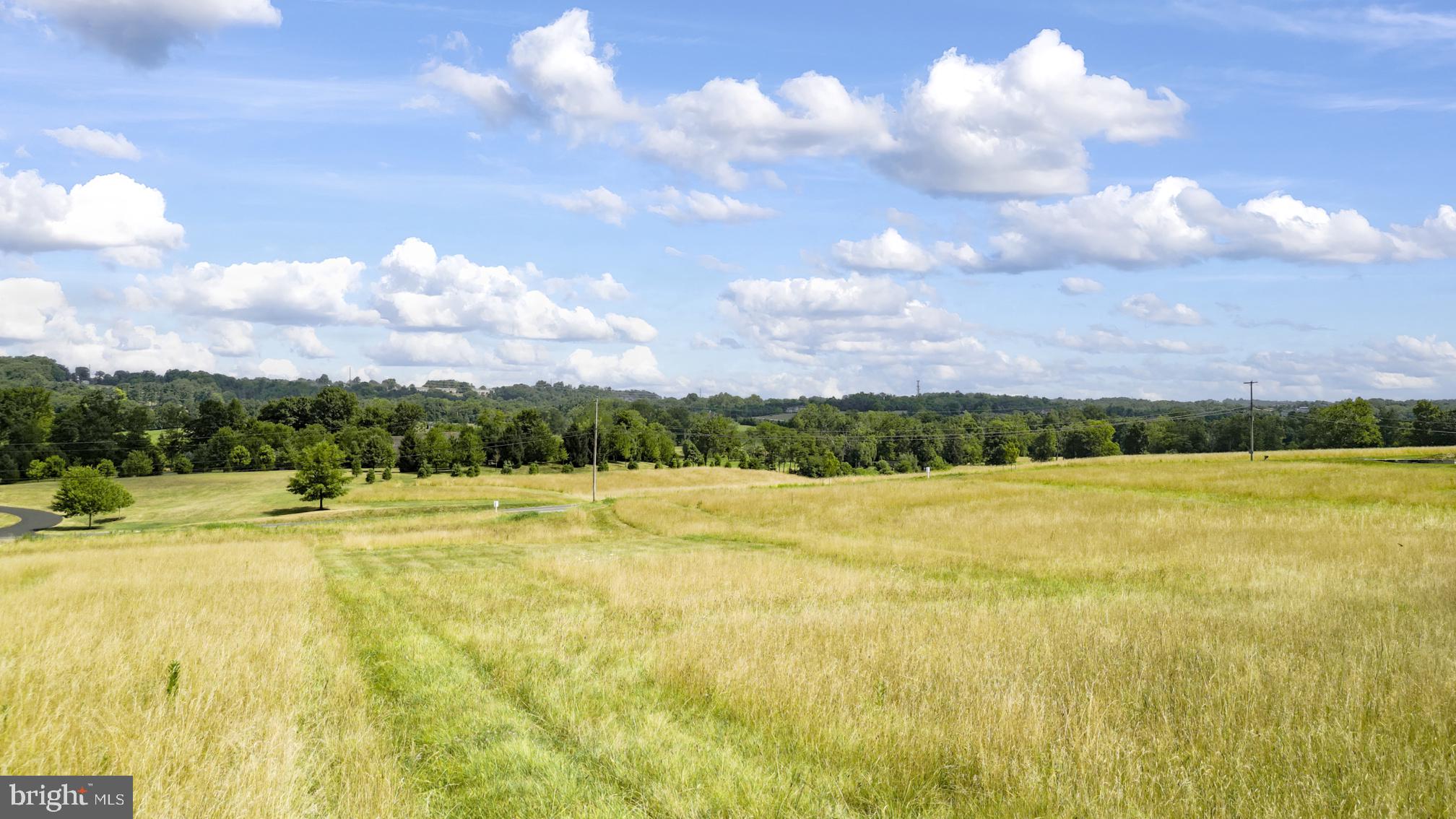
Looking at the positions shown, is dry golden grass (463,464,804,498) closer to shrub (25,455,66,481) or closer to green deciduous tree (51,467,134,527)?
green deciduous tree (51,467,134,527)

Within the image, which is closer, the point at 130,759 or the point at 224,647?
the point at 130,759

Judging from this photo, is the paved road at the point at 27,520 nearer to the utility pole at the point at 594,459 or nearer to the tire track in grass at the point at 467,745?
the utility pole at the point at 594,459

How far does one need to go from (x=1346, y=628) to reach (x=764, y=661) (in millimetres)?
9467

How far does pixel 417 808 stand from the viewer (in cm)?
707

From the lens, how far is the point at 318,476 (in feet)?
298

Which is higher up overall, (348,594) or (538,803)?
(538,803)

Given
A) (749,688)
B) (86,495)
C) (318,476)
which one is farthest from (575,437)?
(749,688)

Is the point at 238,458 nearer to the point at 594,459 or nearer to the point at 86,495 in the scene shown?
the point at 86,495

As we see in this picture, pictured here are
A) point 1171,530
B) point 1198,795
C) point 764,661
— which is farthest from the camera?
point 1171,530

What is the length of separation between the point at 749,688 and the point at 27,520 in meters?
113

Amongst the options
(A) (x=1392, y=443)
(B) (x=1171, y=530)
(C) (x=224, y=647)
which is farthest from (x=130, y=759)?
(A) (x=1392, y=443)

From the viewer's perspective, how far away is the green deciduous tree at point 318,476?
298ft

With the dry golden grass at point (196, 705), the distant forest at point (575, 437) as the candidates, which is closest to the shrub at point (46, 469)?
the distant forest at point (575, 437)

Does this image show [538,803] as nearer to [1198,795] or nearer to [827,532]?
[1198,795]
